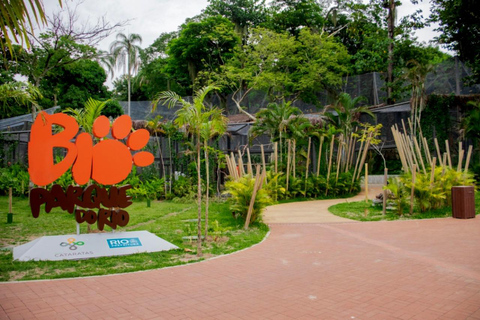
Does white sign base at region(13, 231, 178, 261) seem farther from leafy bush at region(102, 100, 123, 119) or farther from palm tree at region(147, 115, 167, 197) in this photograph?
leafy bush at region(102, 100, 123, 119)

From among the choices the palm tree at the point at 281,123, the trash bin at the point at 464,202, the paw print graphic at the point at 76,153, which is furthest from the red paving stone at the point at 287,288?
the palm tree at the point at 281,123

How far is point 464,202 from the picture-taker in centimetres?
1108

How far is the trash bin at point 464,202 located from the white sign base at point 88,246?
322 inches

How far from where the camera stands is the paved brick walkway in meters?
4.47

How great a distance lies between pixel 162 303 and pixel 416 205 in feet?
32.1

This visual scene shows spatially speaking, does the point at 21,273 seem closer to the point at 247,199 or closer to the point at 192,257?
the point at 192,257

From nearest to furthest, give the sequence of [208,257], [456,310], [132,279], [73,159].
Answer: [456,310]
[132,279]
[208,257]
[73,159]

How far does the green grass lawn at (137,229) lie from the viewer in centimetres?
635

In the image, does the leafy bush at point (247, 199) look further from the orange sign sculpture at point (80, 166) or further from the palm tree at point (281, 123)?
the palm tree at point (281, 123)

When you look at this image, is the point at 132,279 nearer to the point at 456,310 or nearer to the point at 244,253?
the point at 244,253

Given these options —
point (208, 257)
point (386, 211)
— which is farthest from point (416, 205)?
point (208, 257)

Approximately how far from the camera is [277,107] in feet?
57.5

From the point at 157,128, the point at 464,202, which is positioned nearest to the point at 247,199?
the point at 464,202

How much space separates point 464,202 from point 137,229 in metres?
9.00
